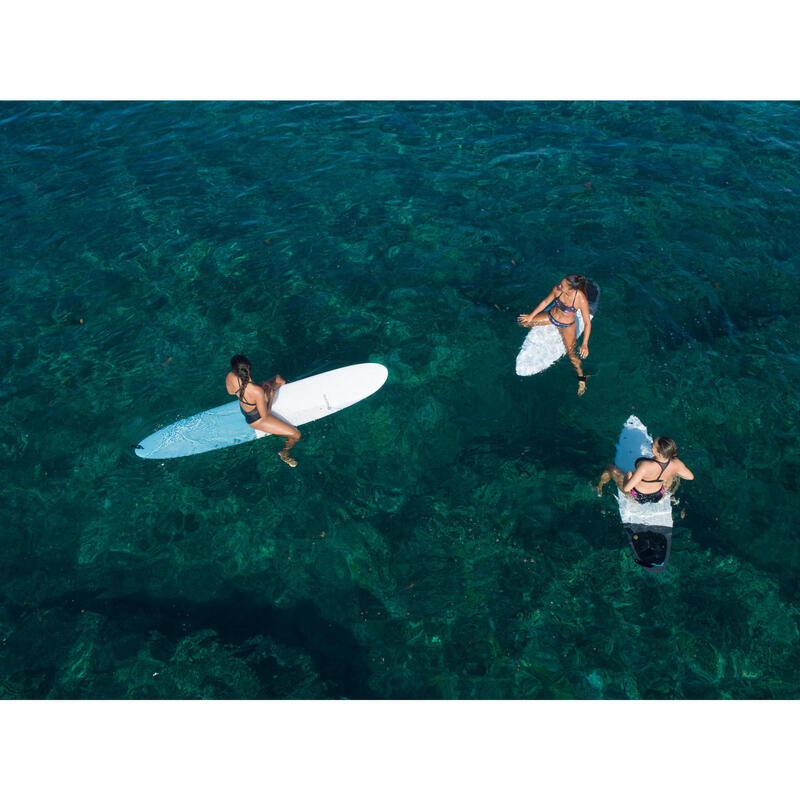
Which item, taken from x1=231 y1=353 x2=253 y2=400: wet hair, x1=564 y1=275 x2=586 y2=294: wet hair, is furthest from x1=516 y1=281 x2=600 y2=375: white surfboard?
x1=231 y1=353 x2=253 y2=400: wet hair

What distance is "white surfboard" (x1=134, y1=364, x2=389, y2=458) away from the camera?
35.5ft

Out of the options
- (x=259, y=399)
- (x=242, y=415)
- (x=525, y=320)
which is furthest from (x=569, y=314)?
(x=242, y=415)

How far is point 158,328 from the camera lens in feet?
42.0

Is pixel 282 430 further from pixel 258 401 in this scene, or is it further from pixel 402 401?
pixel 402 401

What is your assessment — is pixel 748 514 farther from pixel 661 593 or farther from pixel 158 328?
Answer: pixel 158 328

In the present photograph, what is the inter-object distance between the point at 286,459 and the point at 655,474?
6.45m

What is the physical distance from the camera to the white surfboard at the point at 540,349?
11.4 metres

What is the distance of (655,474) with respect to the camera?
8719mm

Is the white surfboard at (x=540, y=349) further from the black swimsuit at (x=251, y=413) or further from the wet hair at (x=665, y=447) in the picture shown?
the black swimsuit at (x=251, y=413)

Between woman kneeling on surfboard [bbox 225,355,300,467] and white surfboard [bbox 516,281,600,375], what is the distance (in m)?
4.85

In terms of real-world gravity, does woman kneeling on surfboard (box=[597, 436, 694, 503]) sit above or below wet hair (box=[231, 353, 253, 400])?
below

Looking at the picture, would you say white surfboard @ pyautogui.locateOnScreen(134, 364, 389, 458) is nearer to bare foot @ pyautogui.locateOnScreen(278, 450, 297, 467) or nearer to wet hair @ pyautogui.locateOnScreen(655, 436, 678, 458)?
bare foot @ pyautogui.locateOnScreen(278, 450, 297, 467)

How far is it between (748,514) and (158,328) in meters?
12.6

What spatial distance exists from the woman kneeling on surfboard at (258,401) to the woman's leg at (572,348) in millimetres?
5706
